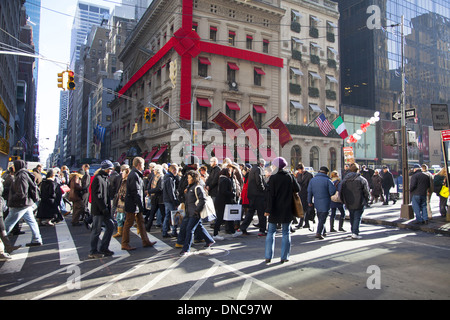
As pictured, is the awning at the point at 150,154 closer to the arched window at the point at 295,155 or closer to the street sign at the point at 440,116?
the arched window at the point at 295,155

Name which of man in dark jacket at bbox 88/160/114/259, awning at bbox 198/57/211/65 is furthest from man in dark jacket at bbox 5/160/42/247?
awning at bbox 198/57/211/65

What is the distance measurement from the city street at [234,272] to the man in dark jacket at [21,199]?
591 mm

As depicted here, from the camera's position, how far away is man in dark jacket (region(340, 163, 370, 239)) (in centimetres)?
852

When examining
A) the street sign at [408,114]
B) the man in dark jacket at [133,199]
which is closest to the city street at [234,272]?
the man in dark jacket at [133,199]

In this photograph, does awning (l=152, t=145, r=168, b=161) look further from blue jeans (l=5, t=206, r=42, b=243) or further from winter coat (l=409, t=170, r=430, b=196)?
winter coat (l=409, t=170, r=430, b=196)

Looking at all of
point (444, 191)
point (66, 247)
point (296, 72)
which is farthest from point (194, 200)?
point (296, 72)

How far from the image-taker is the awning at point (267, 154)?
3256cm

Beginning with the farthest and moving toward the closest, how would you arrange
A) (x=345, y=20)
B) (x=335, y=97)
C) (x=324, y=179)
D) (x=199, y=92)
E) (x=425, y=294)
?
(x=345, y=20) < (x=335, y=97) < (x=199, y=92) < (x=324, y=179) < (x=425, y=294)

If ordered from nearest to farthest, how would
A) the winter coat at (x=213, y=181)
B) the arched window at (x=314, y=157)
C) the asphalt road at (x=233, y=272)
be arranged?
the asphalt road at (x=233, y=272) → the winter coat at (x=213, y=181) → the arched window at (x=314, y=157)

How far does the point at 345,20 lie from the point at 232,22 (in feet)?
108

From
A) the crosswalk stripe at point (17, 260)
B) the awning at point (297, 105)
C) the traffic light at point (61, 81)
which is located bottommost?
the crosswalk stripe at point (17, 260)
